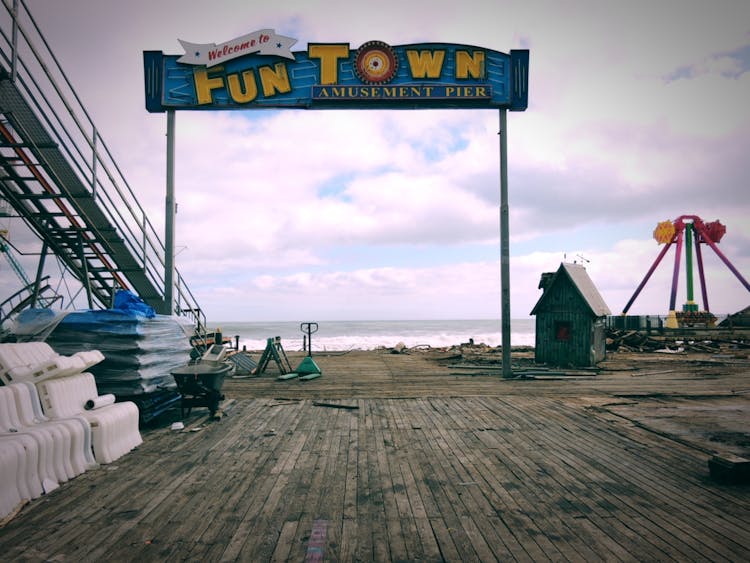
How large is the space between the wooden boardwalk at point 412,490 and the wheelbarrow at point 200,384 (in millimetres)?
399

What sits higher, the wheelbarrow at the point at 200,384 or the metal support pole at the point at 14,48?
the metal support pole at the point at 14,48

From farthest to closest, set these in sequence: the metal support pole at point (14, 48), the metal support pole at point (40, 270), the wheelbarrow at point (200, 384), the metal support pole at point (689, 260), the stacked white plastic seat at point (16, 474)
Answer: the metal support pole at point (689, 260), the metal support pole at point (40, 270), the metal support pole at point (14, 48), the wheelbarrow at point (200, 384), the stacked white plastic seat at point (16, 474)

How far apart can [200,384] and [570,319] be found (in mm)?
13209

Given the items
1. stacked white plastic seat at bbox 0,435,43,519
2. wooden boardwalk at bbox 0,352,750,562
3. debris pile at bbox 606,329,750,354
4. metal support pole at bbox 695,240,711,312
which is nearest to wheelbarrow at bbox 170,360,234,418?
wooden boardwalk at bbox 0,352,750,562

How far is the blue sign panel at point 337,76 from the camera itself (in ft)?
40.2

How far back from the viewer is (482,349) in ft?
77.4

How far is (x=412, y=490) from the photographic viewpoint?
4602 mm

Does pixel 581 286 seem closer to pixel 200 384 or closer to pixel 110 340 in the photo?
pixel 200 384

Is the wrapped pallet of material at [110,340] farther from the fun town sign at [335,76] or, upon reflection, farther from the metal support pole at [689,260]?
the metal support pole at [689,260]

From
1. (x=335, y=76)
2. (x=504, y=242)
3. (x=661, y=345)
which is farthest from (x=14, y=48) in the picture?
(x=661, y=345)

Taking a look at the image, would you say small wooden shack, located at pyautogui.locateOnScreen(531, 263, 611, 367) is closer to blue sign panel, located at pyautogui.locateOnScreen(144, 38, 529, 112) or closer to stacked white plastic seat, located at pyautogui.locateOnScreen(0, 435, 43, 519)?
blue sign panel, located at pyautogui.locateOnScreen(144, 38, 529, 112)

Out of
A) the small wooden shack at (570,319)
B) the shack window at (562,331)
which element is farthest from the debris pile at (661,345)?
the shack window at (562,331)

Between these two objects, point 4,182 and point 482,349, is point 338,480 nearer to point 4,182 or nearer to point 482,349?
point 4,182

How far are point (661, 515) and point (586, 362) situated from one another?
12.4m
